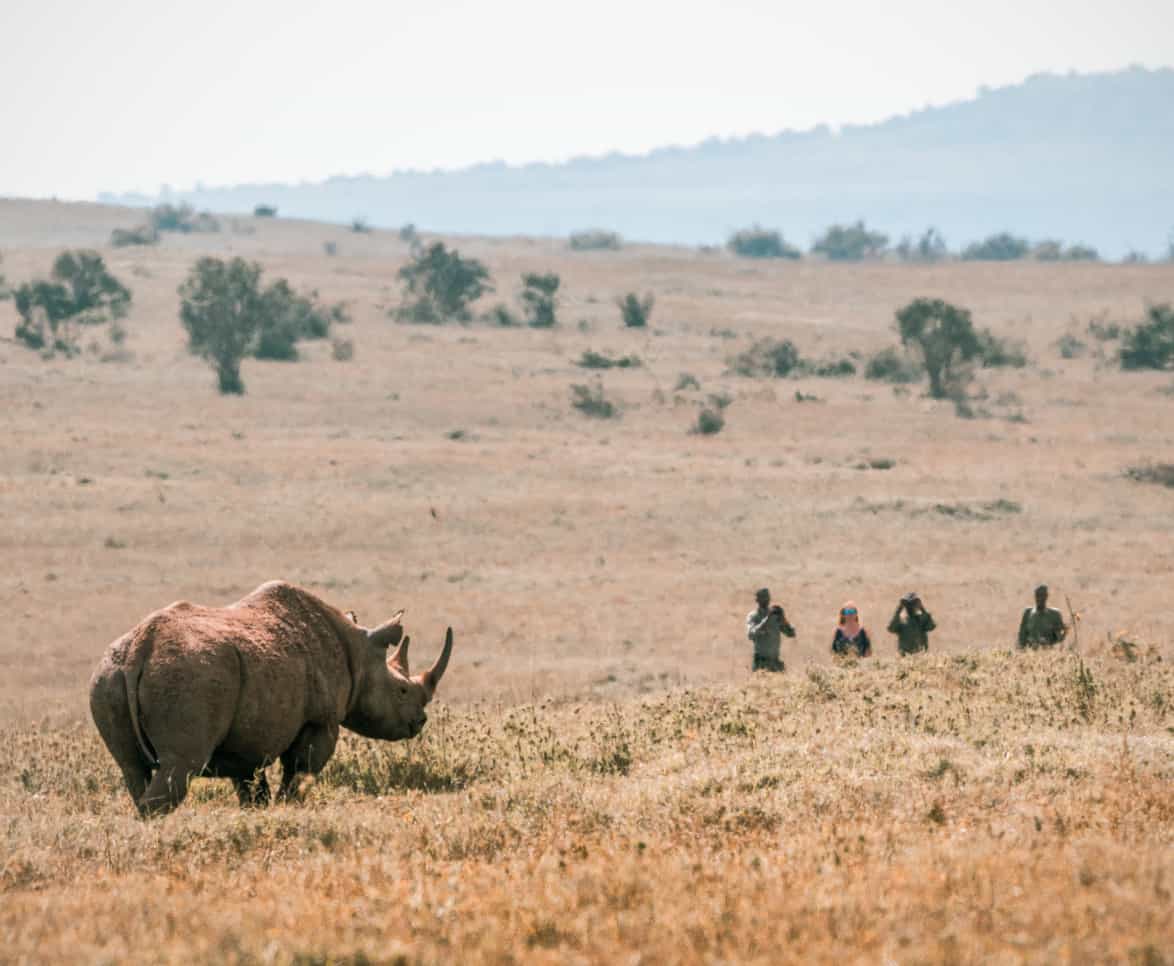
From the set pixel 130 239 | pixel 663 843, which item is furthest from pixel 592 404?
pixel 130 239

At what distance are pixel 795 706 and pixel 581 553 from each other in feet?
52.5

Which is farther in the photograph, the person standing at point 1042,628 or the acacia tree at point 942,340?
the acacia tree at point 942,340

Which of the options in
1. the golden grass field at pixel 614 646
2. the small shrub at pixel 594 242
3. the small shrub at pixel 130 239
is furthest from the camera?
the small shrub at pixel 594 242

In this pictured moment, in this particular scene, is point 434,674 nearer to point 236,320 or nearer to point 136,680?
point 136,680

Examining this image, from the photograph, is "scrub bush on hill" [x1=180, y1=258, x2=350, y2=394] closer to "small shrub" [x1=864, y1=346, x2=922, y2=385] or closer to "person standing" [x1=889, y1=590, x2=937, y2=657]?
"small shrub" [x1=864, y1=346, x2=922, y2=385]

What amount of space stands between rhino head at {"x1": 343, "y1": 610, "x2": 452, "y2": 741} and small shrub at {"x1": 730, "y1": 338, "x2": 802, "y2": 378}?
148 ft

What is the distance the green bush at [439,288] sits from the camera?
69.1 m

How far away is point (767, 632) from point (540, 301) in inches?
2107

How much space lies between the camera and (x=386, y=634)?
11797 mm

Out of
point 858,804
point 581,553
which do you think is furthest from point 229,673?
point 581,553

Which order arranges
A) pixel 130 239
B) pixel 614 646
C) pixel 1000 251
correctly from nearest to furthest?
1. pixel 614 646
2. pixel 130 239
3. pixel 1000 251

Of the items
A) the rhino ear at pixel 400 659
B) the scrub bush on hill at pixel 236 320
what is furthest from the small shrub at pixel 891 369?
the rhino ear at pixel 400 659

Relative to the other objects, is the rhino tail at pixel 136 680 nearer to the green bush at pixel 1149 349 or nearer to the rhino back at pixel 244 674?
the rhino back at pixel 244 674

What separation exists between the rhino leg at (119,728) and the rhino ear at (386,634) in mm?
2225
